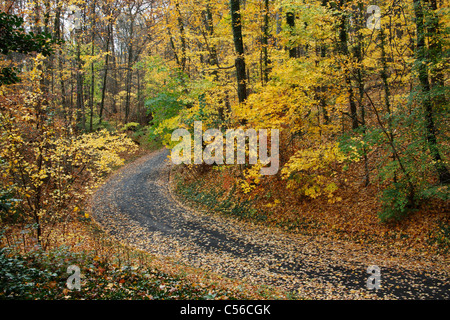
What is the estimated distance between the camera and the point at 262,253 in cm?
931

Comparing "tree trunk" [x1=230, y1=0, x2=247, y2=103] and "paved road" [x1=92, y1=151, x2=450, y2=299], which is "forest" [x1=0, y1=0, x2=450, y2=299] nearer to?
"tree trunk" [x1=230, y1=0, x2=247, y2=103]

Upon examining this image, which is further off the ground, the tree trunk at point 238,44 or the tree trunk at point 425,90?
the tree trunk at point 238,44

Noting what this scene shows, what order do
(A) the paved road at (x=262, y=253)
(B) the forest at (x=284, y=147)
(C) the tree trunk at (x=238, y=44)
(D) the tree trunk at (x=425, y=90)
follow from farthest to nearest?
(C) the tree trunk at (x=238, y=44)
(D) the tree trunk at (x=425, y=90)
(A) the paved road at (x=262, y=253)
(B) the forest at (x=284, y=147)

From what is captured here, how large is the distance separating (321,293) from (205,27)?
16.5 m

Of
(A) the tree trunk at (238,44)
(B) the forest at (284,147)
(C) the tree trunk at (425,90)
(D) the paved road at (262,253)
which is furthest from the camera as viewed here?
(A) the tree trunk at (238,44)

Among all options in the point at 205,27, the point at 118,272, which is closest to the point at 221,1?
the point at 205,27

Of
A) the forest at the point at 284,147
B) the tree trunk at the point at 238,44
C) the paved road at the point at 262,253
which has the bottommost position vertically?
the paved road at the point at 262,253

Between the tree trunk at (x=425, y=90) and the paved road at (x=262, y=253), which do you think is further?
the tree trunk at (x=425, y=90)

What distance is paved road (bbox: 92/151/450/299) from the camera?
670 centimetres

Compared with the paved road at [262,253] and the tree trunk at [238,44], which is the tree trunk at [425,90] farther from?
the tree trunk at [238,44]

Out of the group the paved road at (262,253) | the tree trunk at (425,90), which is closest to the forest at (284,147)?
the tree trunk at (425,90)

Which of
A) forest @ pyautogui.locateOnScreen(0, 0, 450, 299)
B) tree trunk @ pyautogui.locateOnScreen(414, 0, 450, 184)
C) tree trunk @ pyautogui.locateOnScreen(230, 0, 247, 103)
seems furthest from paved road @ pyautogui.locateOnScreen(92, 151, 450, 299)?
tree trunk @ pyautogui.locateOnScreen(230, 0, 247, 103)

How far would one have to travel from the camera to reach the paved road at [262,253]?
264 inches
